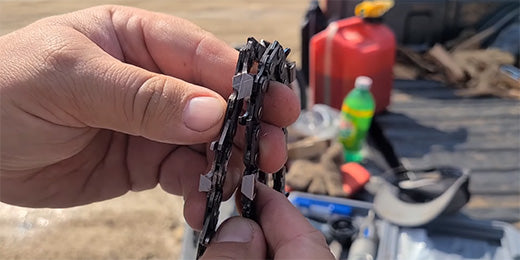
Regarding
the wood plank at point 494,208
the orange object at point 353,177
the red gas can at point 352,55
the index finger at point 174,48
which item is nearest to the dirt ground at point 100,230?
the orange object at point 353,177

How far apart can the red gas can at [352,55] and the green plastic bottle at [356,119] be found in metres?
0.28

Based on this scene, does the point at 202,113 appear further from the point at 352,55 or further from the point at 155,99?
the point at 352,55

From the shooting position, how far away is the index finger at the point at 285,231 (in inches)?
41.2

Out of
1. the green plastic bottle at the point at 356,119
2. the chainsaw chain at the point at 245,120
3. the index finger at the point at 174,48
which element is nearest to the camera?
the chainsaw chain at the point at 245,120

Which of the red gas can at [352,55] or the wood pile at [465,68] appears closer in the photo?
the red gas can at [352,55]

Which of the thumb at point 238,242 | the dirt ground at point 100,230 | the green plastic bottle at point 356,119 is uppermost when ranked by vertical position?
the thumb at point 238,242

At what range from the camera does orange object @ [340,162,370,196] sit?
2295 mm

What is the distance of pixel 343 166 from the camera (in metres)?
2.41

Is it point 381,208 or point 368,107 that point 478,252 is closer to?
point 381,208

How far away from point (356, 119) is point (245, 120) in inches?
63.0

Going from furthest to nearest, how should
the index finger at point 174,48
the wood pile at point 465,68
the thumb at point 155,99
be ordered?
the wood pile at point 465,68 < the index finger at point 174,48 < the thumb at point 155,99

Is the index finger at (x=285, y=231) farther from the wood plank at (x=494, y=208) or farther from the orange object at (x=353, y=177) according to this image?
the wood plank at (x=494, y=208)

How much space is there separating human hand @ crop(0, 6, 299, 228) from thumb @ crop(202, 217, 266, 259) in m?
0.13

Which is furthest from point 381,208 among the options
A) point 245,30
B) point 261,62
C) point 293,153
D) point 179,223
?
point 245,30
